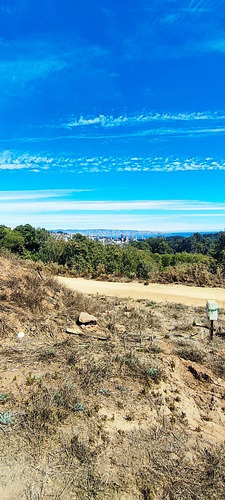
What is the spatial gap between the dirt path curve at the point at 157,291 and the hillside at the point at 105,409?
13.3ft

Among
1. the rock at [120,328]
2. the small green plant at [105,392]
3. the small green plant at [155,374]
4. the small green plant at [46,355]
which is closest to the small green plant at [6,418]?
the small green plant at [105,392]

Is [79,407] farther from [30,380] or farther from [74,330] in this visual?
[74,330]

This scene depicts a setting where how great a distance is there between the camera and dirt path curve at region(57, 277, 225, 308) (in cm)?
1130

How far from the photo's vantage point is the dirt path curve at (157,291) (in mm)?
11305

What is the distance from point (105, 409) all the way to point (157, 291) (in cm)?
900

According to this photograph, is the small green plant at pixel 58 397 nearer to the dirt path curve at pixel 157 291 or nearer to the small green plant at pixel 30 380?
the small green plant at pixel 30 380

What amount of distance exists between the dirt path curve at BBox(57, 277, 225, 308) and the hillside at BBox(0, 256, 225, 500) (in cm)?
405

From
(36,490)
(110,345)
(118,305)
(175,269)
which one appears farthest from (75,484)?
(175,269)

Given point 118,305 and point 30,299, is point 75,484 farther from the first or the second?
point 118,305

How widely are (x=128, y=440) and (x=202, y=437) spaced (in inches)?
35.9

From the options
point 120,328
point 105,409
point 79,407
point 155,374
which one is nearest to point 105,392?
point 105,409

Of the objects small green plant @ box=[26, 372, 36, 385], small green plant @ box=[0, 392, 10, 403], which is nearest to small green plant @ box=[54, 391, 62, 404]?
small green plant @ box=[26, 372, 36, 385]

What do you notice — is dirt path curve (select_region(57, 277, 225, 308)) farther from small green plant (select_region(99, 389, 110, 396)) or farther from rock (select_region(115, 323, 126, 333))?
small green plant (select_region(99, 389, 110, 396))

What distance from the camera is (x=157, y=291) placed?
12.7 metres
